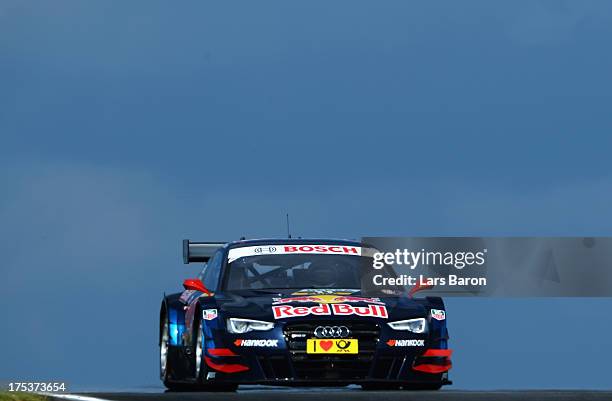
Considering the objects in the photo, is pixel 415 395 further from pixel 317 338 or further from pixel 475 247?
pixel 475 247

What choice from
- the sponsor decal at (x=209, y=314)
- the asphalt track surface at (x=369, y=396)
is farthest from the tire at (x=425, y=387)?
the sponsor decal at (x=209, y=314)

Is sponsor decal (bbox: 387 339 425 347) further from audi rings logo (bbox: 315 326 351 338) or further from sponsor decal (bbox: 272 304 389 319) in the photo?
audi rings logo (bbox: 315 326 351 338)

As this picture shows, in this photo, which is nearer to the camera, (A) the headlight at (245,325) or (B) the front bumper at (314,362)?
(B) the front bumper at (314,362)

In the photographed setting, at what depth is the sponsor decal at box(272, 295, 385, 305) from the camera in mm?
14750

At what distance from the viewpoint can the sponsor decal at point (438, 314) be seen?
585 inches

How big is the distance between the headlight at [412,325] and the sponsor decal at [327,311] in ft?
0.39

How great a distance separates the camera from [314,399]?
12.0 meters

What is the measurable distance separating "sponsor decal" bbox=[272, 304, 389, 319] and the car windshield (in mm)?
839

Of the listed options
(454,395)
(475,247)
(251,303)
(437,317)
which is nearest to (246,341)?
(251,303)

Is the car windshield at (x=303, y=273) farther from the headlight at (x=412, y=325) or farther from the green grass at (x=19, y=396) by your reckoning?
the green grass at (x=19, y=396)

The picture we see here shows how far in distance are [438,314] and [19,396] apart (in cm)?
470

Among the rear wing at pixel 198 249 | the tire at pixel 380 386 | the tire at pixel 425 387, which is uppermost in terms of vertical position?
the rear wing at pixel 198 249

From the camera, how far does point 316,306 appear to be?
1461cm

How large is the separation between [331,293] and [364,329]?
78cm
